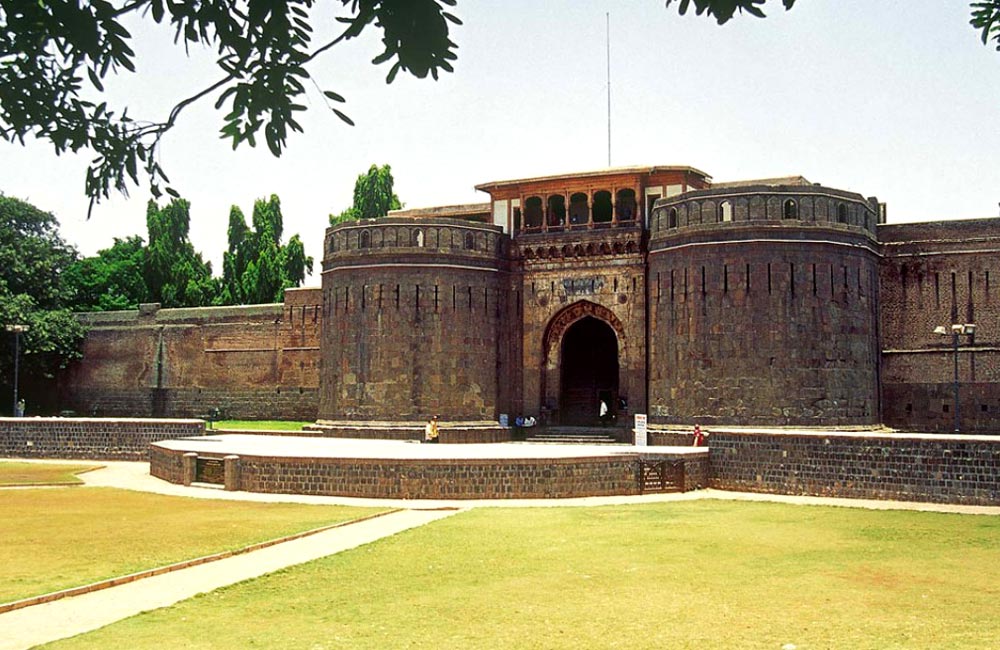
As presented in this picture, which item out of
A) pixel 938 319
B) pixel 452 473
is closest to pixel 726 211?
pixel 938 319

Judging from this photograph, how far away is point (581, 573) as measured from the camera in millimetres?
11578

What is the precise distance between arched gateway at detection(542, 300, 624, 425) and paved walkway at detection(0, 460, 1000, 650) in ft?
33.0

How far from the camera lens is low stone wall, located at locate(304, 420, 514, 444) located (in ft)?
93.6

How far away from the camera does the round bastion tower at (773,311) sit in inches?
990

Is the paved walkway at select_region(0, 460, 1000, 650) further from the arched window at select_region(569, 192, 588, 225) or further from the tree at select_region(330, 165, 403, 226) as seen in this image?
the tree at select_region(330, 165, 403, 226)

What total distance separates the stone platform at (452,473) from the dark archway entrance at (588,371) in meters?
10.1

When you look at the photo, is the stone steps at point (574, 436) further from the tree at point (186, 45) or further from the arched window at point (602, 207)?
the tree at point (186, 45)

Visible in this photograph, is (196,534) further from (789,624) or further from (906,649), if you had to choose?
(906,649)

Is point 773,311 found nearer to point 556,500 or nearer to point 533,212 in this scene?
point 533,212

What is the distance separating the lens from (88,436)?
2764 cm

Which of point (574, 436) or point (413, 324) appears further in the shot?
point (413, 324)

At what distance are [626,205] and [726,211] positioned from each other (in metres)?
4.37

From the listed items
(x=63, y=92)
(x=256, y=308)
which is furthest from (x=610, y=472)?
(x=256, y=308)

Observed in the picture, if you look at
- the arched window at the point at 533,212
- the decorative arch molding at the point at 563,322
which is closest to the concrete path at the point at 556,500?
the decorative arch molding at the point at 563,322
